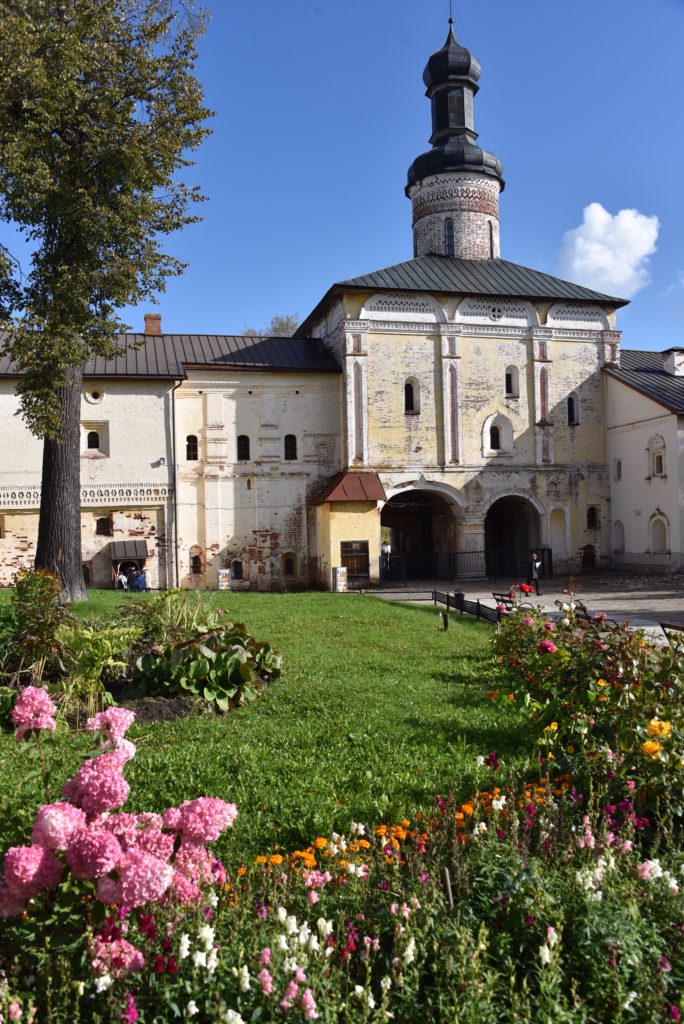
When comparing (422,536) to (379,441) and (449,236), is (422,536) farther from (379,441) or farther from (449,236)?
(449,236)

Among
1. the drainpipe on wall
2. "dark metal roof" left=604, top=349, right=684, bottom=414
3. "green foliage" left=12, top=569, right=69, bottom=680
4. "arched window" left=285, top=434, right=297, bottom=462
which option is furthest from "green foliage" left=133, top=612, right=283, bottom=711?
"dark metal roof" left=604, top=349, right=684, bottom=414

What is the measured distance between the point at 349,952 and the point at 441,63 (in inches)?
1366

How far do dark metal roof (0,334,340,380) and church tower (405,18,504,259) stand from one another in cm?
724

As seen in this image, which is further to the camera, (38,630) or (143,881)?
(38,630)

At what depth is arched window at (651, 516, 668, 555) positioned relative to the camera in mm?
25656

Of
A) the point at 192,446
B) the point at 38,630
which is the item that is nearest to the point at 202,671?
the point at 38,630

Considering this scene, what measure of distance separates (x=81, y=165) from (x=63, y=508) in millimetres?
6431

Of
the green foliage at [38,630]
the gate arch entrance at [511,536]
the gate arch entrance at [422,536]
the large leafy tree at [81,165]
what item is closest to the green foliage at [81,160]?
the large leafy tree at [81,165]

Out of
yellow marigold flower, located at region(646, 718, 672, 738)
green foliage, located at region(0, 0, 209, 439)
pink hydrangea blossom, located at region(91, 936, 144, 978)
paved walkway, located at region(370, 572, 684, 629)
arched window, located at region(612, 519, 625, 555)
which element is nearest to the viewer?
pink hydrangea blossom, located at region(91, 936, 144, 978)

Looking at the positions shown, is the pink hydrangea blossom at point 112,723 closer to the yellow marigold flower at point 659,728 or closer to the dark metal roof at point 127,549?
the yellow marigold flower at point 659,728

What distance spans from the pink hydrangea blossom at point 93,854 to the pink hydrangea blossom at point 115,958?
0.32 metres

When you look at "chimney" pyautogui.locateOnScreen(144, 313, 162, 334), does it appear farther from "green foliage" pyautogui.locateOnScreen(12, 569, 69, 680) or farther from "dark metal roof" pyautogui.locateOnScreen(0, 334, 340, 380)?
"green foliage" pyautogui.locateOnScreen(12, 569, 69, 680)

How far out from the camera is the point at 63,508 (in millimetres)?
15328

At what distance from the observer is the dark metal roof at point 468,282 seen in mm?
26156
